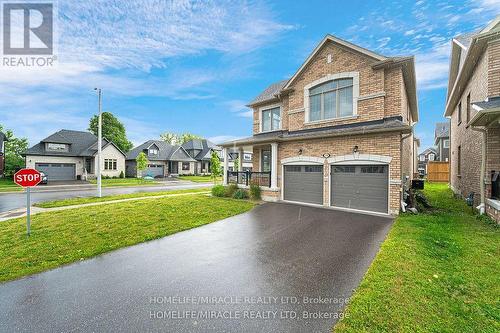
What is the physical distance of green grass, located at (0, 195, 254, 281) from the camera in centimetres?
481

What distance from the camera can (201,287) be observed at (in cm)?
374

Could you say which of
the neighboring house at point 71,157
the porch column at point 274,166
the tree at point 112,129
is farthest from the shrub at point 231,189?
the tree at point 112,129

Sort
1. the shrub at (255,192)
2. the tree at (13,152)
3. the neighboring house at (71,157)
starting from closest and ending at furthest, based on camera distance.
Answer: the shrub at (255,192)
the neighboring house at (71,157)
the tree at (13,152)

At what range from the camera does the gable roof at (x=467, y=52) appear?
308 inches

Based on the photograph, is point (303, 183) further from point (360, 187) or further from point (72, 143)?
point (72, 143)

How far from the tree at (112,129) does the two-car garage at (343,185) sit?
45242 millimetres

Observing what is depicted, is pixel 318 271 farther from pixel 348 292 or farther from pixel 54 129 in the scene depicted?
pixel 54 129

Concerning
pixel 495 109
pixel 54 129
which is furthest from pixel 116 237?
pixel 54 129

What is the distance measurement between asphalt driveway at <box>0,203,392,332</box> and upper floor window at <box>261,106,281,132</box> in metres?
9.64

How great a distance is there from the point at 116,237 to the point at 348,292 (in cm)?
604

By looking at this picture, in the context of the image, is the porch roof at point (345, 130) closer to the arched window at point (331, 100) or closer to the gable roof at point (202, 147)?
the arched window at point (331, 100)

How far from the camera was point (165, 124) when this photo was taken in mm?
60812

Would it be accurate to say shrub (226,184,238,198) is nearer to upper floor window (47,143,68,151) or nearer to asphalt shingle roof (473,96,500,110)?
asphalt shingle roof (473,96,500,110)

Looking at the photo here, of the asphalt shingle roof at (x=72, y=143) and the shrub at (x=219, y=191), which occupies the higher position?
the asphalt shingle roof at (x=72, y=143)
